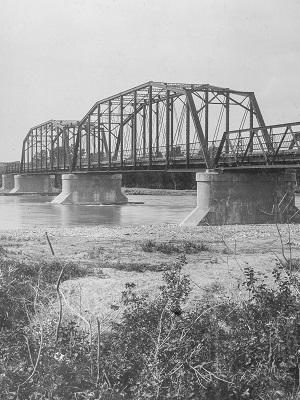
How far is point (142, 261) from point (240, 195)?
66.1 feet

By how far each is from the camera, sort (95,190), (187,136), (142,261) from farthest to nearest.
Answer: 1. (95,190)
2. (187,136)
3. (142,261)

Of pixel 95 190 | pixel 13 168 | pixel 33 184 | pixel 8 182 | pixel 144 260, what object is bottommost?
pixel 33 184

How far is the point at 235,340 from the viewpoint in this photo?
24.4ft

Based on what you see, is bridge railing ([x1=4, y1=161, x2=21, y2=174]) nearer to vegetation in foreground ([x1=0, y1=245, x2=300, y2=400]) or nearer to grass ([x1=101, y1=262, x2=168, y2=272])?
grass ([x1=101, y1=262, x2=168, y2=272])

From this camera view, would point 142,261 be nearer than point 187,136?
Yes

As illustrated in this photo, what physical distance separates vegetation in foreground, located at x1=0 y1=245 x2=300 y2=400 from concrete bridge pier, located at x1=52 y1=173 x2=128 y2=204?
6408 cm

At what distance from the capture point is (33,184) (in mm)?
112125

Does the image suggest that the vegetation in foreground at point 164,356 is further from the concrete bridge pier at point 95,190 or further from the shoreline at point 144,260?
the concrete bridge pier at point 95,190

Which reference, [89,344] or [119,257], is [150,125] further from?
[89,344]

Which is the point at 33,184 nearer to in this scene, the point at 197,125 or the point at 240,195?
Result: the point at 197,125

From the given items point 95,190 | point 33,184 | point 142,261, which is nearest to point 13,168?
point 33,184

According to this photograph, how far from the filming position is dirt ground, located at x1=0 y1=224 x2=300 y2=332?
11.3 meters

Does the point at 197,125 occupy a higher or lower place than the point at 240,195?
higher

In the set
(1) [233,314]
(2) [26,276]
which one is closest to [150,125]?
(2) [26,276]
